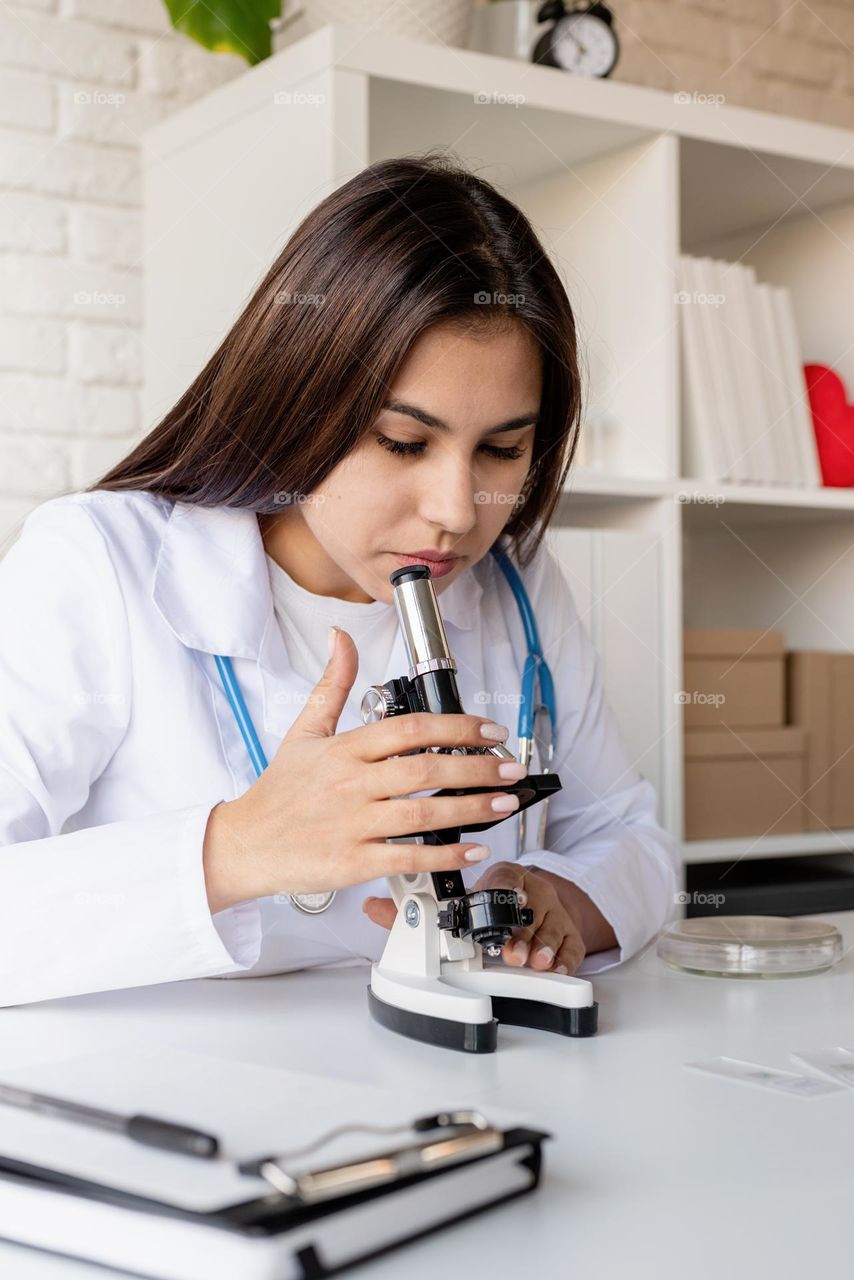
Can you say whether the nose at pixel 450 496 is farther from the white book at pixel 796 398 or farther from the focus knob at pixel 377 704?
the white book at pixel 796 398

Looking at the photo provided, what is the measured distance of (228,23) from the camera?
2.03 meters

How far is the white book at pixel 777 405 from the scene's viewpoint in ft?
7.63

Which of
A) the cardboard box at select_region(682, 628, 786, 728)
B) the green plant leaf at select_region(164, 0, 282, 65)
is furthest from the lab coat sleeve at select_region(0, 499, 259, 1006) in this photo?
the cardboard box at select_region(682, 628, 786, 728)

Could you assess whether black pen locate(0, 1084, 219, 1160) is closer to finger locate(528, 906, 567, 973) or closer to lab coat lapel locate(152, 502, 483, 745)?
finger locate(528, 906, 567, 973)

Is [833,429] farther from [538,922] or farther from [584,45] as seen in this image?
[538,922]

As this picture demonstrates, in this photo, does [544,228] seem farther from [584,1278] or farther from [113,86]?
[584,1278]

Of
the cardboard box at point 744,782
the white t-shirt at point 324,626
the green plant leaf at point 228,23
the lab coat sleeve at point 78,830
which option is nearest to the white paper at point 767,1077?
the lab coat sleeve at point 78,830

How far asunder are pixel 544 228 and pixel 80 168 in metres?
0.76

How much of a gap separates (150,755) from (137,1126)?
0.67m

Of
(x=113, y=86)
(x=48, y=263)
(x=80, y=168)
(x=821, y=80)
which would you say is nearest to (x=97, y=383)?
(x=48, y=263)

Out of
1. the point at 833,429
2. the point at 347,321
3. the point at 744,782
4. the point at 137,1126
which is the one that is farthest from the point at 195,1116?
the point at 833,429

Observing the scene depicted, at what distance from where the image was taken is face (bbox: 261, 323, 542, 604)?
1206 mm

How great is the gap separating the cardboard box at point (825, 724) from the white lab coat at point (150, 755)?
→ 3.10 ft

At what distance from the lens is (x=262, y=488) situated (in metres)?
1.31
